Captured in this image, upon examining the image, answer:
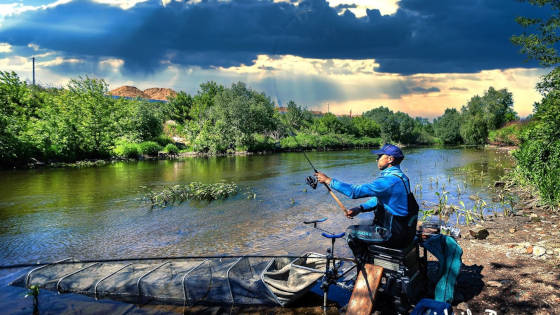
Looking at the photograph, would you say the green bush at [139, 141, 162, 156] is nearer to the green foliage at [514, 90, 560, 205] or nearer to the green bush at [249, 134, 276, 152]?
the green bush at [249, 134, 276, 152]

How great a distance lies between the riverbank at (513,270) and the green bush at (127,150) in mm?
45037

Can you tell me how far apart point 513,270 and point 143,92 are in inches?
7436

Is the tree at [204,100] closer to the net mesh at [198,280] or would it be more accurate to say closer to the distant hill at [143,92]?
the distant hill at [143,92]

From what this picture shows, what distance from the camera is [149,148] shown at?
170ft

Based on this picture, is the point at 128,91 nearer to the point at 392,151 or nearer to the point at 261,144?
the point at 261,144

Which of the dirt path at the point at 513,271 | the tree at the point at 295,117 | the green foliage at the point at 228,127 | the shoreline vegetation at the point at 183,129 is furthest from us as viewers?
the tree at the point at 295,117

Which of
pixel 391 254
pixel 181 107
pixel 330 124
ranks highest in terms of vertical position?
pixel 181 107

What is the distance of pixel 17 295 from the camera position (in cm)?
→ 724

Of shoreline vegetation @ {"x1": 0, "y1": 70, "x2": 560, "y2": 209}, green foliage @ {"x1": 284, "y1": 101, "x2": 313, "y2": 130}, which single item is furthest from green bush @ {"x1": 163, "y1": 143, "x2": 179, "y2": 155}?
green foliage @ {"x1": 284, "y1": 101, "x2": 313, "y2": 130}

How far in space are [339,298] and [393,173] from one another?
3.09 metres

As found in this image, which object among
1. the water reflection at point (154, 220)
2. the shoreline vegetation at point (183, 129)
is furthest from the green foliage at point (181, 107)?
the water reflection at point (154, 220)

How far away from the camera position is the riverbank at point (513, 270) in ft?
18.2

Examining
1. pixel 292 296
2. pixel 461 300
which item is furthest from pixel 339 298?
pixel 461 300

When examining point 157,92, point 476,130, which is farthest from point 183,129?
point 157,92
